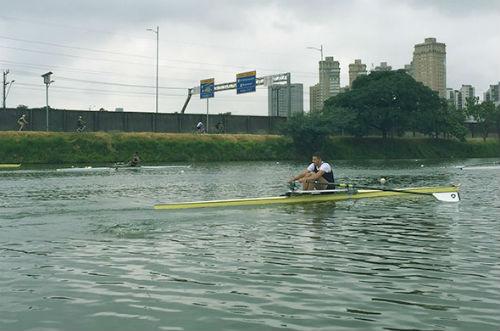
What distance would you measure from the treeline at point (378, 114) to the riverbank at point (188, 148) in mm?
2211

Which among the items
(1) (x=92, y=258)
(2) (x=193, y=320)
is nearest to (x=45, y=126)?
(1) (x=92, y=258)

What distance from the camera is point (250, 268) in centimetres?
1140

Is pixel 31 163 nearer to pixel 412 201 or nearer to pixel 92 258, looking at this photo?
pixel 412 201

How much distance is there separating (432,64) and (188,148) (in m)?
122

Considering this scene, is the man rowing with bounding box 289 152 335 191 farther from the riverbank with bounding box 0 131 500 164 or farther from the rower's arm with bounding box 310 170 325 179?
the riverbank with bounding box 0 131 500 164

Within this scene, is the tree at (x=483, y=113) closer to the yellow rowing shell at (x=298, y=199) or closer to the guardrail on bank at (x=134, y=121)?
the guardrail on bank at (x=134, y=121)

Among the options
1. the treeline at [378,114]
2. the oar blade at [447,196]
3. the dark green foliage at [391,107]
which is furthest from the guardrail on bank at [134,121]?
the oar blade at [447,196]

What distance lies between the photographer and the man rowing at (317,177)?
73.5 ft

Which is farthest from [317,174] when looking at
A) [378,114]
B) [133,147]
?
[378,114]

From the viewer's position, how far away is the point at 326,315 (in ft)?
27.5

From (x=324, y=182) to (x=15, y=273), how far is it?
1384 centimetres

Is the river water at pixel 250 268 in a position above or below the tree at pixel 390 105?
below

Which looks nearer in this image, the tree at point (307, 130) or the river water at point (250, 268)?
the river water at point (250, 268)

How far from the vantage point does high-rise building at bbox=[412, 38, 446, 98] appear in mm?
170500
